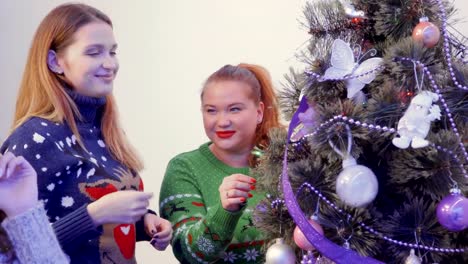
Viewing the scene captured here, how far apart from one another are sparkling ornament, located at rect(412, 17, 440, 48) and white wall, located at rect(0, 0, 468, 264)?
3.09 feet

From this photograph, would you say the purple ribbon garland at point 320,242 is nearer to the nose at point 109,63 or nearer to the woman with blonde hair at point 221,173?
the woman with blonde hair at point 221,173

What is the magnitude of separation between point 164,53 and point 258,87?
2.11 feet

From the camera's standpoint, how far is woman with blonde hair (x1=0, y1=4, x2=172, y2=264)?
111cm

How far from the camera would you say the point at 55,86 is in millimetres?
1219

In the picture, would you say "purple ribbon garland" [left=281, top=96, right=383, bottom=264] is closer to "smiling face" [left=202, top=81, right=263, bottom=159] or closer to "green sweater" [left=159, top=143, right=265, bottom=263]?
"green sweater" [left=159, top=143, right=265, bottom=263]

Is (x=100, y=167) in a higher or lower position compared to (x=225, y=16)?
lower

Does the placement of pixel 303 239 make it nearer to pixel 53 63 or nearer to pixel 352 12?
pixel 352 12

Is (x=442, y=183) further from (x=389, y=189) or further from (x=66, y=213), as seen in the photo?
(x=66, y=213)

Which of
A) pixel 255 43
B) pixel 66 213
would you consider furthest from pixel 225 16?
pixel 66 213

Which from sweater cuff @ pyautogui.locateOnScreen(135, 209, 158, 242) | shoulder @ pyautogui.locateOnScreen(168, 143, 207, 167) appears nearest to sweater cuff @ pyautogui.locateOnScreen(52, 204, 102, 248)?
sweater cuff @ pyautogui.locateOnScreen(135, 209, 158, 242)

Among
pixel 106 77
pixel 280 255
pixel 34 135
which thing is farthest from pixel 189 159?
pixel 280 255

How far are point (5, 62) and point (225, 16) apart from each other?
0.81 m

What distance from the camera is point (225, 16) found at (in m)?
1.95

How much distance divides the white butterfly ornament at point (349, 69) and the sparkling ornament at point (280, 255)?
0.25 m
